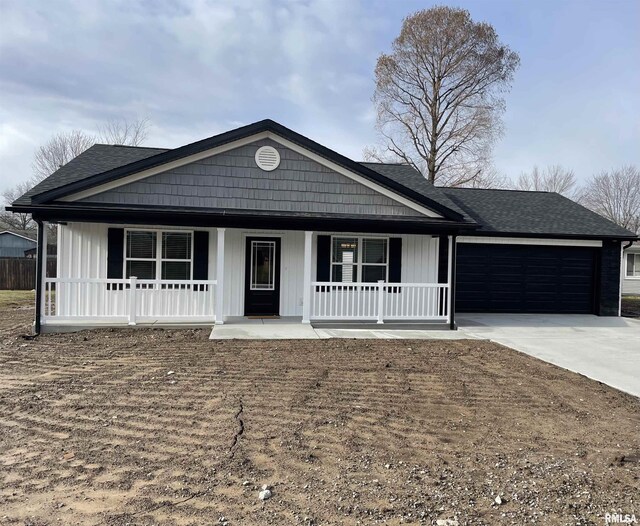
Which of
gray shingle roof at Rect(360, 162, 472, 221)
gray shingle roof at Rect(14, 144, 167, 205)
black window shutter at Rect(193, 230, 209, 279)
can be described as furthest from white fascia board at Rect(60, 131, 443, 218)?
black window shutter at Rect(193, 230, 209, 279)

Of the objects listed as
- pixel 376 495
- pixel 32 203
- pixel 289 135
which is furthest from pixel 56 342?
pixel 376 495

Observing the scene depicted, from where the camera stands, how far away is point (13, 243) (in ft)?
141

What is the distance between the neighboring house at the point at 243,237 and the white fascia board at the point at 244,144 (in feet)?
0.08

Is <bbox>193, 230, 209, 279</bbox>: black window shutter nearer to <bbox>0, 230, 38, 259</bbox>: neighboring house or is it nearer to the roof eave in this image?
the roof eave

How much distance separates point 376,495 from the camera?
3.21 meters

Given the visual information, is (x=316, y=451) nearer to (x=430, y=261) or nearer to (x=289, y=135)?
(x=289, y=135)

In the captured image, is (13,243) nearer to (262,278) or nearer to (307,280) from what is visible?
(262,278)

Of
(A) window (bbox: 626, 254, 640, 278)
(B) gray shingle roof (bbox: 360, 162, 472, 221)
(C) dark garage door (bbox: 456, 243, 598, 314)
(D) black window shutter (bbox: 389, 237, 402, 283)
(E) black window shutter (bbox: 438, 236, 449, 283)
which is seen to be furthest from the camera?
(A) window (bbox: 626, 254, 640, 278)

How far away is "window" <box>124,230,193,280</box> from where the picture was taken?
1051 cm

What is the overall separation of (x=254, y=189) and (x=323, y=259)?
8.00ft

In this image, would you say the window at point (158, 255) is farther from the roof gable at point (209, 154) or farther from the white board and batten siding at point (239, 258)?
the roof gable at point (209, 154)

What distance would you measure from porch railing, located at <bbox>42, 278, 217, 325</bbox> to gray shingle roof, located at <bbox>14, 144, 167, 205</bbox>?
2164 millimetres

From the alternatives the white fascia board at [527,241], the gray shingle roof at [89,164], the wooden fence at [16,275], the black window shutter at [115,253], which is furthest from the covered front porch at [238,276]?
the wooden fence at [16,275]

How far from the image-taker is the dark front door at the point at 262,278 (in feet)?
37.1
